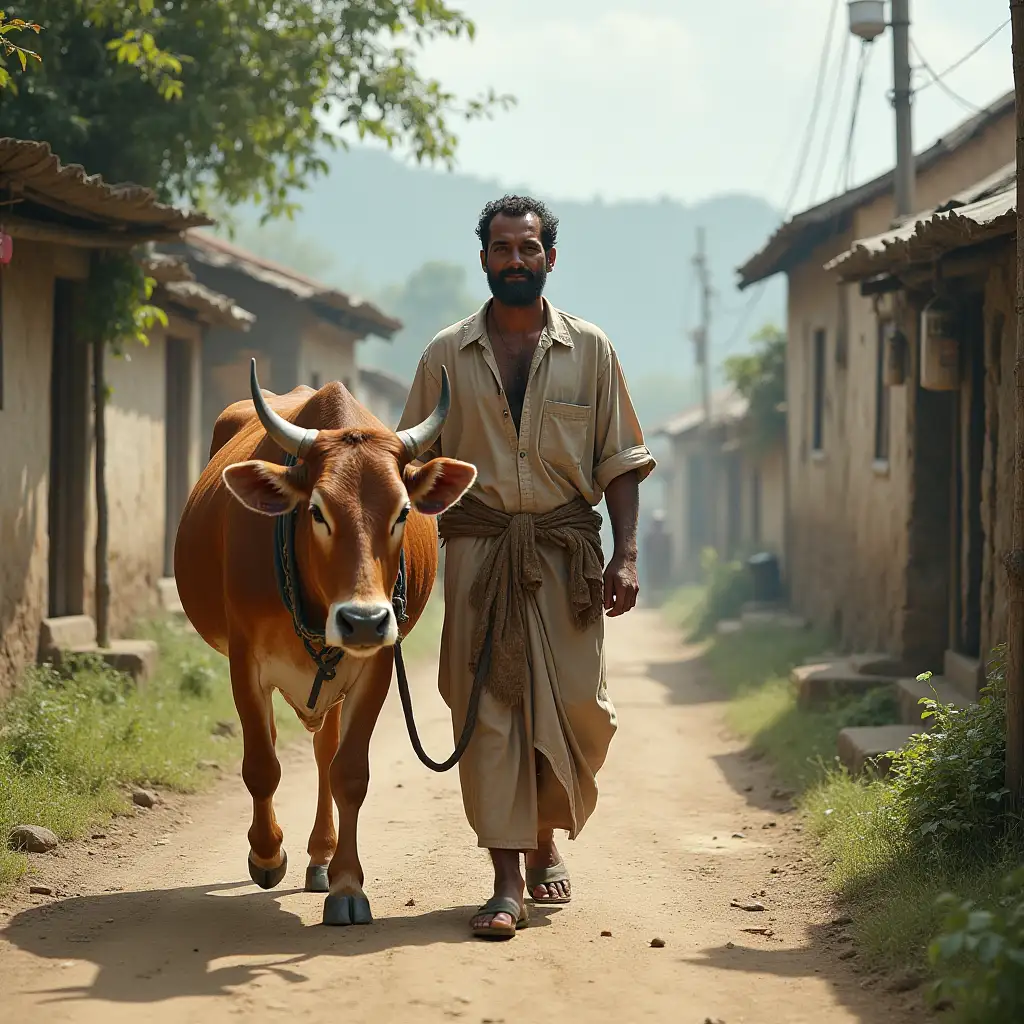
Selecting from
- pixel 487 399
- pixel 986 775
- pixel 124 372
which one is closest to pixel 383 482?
pixel 487 399

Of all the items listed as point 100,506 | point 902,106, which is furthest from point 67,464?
point 902,106

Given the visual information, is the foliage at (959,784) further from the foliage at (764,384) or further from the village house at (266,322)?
the foliage at (764,384)

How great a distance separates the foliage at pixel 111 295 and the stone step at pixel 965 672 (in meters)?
5.47

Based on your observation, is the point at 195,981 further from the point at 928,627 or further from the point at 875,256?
the point at 928,627

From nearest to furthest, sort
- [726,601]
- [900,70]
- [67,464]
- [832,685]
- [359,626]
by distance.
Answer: [359,626], [832,685], [67,464], [900,70], [726,601]

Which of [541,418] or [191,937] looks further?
[541,418]

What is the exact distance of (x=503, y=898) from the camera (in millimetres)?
5059

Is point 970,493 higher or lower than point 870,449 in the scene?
lower

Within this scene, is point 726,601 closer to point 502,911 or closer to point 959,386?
point 959,386

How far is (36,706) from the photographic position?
312 inches

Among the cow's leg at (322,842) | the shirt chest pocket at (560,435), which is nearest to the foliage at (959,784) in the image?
the shirt chest pocket at (560,435)

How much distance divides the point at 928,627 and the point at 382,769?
12.6 ft

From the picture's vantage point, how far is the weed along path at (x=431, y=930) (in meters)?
4.30

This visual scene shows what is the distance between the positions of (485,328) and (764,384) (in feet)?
53.1
